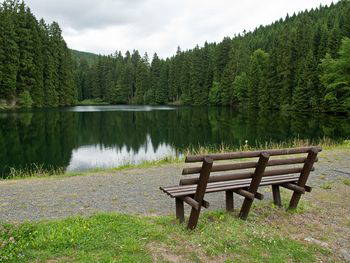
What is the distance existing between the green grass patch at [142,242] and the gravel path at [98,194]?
1342mm

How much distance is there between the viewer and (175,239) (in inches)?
232

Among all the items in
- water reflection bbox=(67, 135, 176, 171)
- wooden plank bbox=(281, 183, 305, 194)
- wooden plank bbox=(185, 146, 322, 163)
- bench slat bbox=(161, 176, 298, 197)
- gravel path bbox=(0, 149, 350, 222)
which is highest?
wooden plank bbox=(185, 146, 322, 163)

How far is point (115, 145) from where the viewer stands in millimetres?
30109

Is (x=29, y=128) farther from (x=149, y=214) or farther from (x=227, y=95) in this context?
(x=227, y=95)

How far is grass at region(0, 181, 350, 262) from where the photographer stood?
525cm

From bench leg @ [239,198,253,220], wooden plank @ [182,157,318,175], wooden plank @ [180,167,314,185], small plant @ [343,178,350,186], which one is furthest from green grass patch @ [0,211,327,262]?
small plant @ [343,178,350,186]

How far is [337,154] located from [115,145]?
18.4 metres

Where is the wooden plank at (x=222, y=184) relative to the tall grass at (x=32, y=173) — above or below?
above

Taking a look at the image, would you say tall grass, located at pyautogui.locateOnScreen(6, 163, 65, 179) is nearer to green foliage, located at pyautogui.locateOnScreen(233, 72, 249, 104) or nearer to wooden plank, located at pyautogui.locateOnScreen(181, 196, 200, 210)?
wooden plank, located at pyautogui.locateOnScreen(181, 196, 200, 210)

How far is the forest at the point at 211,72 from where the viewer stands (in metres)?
62.4

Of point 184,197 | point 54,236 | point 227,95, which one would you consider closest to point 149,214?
point 184,197

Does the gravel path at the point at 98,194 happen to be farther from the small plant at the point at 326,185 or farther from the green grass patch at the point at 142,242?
the green grass patch at the point at 142,242

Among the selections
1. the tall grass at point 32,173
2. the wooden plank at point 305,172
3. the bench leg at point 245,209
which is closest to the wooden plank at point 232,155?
the wooden plank at point 305,172

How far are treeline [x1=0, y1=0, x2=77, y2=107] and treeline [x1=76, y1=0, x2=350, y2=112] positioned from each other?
37886 millimetres
